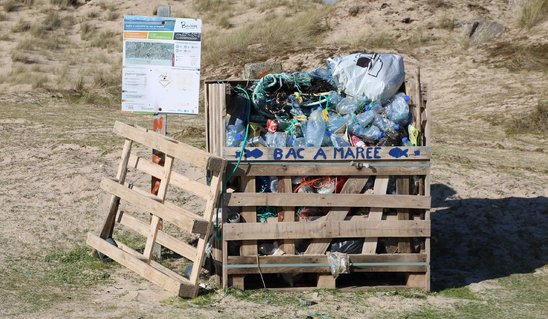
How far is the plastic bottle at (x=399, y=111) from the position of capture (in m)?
7.20

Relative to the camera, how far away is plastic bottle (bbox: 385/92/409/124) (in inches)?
284

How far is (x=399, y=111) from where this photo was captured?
7.21 metres

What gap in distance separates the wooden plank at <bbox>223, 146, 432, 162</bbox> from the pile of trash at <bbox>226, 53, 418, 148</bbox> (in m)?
0.19

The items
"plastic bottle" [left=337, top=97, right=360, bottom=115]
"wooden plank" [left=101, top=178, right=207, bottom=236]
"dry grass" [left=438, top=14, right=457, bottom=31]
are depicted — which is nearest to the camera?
"wooden plank" [left=101, top=178, right=207, bottom=236]

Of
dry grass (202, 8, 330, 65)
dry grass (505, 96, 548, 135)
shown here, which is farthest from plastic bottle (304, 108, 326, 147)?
dry grass (202, 8, 330, 65)

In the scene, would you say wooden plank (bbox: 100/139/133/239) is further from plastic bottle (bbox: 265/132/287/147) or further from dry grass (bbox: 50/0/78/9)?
dry grass (bbox: 50/0/78/9)

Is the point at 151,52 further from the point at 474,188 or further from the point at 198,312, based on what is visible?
the point at 474,188

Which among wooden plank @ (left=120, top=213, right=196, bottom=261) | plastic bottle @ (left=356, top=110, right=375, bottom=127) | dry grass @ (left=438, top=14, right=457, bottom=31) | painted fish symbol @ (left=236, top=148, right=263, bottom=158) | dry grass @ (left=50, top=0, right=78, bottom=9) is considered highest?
dry grass @ (left=50, top=0, right=78, bottom=9)

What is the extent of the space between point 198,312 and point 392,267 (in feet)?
5.32

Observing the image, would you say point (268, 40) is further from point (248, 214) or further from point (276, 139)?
point (248, 214)

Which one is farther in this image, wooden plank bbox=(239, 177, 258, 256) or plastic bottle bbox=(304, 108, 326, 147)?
plastic bottle bbox=(304, 108, 326, 147)

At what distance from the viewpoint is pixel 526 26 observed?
17609mm

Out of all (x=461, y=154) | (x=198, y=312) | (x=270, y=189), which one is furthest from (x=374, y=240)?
(x=461, y=154)

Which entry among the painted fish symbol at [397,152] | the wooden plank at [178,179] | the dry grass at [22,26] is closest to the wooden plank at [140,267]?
the wooden plank at [178,179]
